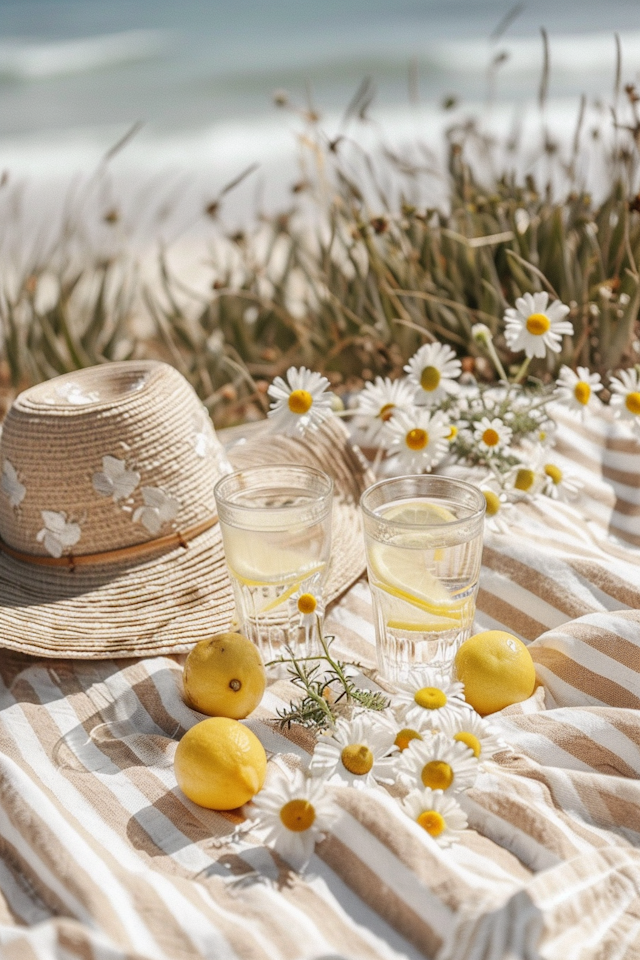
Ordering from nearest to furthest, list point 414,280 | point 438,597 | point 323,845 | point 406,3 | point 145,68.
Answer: point 323,845 < point 438,597 < point 414,280 < point 145,68 < point 406,3

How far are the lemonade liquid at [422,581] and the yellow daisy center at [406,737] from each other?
0.58ft

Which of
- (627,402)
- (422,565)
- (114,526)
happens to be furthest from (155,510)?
(627,402)

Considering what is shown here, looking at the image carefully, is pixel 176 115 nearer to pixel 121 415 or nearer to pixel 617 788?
pixel 121 415

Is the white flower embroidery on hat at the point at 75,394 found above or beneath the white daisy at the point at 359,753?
above

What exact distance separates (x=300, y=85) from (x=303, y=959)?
9.89 meters

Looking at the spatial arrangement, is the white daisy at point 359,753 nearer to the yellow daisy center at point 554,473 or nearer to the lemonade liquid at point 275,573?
the lemonade liquid at point 275,573

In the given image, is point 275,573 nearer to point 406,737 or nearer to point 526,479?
point 406,737

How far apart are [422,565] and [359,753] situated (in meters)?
0.22

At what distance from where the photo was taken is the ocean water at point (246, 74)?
7145 mm

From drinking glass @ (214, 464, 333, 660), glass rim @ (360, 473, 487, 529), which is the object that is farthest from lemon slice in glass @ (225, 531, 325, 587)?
glass rim @ (360, 473, 487, 529)

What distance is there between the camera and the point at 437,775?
841 millimetres

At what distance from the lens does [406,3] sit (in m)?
12.1

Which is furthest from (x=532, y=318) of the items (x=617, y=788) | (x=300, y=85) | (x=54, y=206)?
(x=300, y=85)

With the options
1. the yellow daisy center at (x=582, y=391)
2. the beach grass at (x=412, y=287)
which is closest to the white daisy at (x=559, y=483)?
the yellow daisy center at (x=582, y=391)
